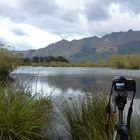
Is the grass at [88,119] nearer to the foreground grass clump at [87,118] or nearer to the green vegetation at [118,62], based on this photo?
the foreground grass clump at [87,118]

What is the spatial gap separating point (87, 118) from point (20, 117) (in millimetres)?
1039

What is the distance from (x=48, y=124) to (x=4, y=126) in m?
1.21

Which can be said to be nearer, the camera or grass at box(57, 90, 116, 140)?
the camera

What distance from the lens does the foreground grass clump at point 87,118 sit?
18.0 ft

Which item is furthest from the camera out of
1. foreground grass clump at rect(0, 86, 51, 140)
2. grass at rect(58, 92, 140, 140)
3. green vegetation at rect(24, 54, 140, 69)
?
green vegetation at rect(24, 54, 140, 69)

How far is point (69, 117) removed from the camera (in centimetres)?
624

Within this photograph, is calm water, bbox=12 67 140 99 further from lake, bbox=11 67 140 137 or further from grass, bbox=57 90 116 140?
grass, bbox=57 90 116 140

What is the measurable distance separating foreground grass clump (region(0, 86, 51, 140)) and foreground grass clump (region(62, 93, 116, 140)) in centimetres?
50

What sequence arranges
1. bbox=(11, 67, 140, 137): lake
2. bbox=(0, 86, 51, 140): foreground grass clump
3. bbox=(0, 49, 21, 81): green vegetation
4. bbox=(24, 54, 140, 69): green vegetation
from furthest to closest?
bbox=(24, 54, 140, 69): green vegetation, bbox=(0, 49, 21, 81): green vegetation, bbox=(11, 67, 140, 137): lake, bbox=(0, 86, 51, 140): foreground grass clump

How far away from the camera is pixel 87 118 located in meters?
5.88

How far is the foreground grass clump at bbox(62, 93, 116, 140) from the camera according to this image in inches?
217

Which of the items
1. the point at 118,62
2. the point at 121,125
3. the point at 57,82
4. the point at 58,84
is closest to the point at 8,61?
the point at 57,82

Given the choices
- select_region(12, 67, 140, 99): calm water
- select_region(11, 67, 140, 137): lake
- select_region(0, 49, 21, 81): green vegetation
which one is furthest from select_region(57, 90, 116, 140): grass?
select_region(0, 49, 21, 81): green vegetation

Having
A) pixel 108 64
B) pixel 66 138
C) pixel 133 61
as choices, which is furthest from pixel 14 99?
pixel 108 64
